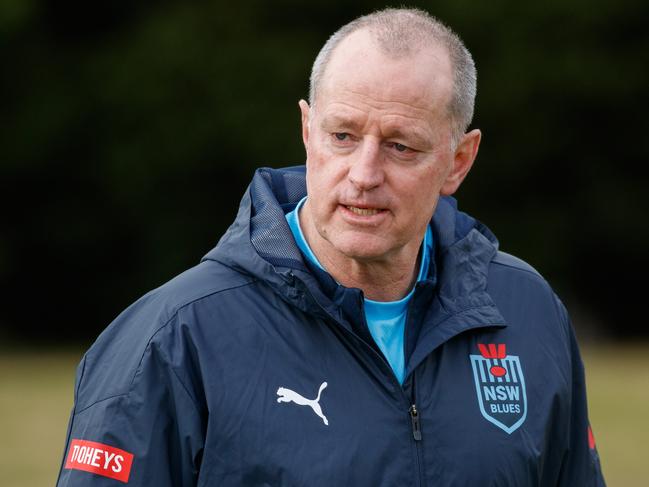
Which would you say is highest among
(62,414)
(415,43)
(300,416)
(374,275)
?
(415,43)

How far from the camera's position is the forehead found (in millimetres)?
2725

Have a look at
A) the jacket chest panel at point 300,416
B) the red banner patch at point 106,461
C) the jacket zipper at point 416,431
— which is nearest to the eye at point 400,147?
the jacket chest panel at point 300,416

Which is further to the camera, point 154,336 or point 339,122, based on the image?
point 339,122

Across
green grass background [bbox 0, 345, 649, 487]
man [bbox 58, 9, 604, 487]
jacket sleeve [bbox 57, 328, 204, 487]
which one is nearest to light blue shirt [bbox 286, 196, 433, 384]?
man [bbox 58, 9, 604, 487]

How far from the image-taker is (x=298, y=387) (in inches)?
104

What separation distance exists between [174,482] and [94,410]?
239 millimetres

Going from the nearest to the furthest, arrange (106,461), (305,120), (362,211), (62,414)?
1. (106,461)
2. (362,211)
3. (305,120)
4. (62,414)

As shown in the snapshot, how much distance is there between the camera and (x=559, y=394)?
9.61ft

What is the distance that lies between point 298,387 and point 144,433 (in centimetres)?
35

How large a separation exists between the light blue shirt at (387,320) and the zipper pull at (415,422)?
10 centimetres

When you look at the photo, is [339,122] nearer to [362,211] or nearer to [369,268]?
[362,211]

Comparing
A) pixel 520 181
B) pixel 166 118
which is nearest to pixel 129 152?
pixel 166 118

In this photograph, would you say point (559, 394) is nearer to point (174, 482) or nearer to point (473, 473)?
point (473, 473)

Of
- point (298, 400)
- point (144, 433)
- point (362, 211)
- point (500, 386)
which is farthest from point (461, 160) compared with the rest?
point (144, 433)
